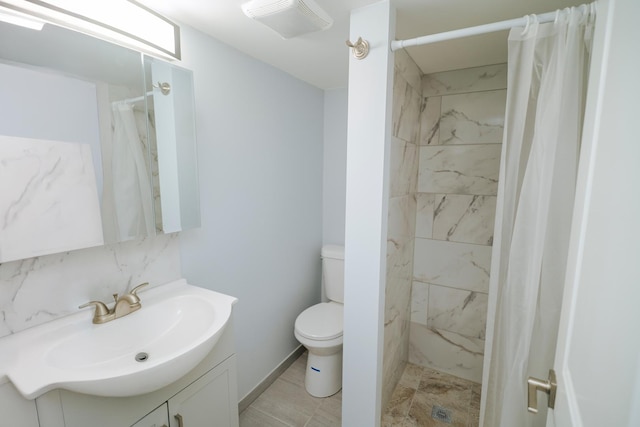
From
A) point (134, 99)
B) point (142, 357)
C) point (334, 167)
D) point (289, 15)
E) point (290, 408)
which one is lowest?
point (290, 408)

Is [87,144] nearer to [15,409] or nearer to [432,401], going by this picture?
[15,409]

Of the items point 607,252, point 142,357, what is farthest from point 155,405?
point 607,252

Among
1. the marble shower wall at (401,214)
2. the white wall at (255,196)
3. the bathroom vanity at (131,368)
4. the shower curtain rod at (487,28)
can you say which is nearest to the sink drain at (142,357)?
the bathroom vanity at (131,368)

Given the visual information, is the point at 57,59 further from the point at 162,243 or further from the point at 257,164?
the point at 257,164

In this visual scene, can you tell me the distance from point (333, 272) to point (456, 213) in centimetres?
104

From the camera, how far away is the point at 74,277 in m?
1.11

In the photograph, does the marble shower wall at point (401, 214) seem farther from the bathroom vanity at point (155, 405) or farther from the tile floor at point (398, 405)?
the bathroom vanity at point (155, 405)

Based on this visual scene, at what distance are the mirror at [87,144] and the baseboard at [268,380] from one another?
126 cm

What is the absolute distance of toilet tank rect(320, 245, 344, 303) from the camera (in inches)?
93.0

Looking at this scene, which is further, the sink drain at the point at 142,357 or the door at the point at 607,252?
the sink drain at the point at 142,357

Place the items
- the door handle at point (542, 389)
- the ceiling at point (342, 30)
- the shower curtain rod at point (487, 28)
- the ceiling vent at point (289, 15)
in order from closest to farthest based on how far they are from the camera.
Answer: the door handle at point (542, 389)
the shower curtain rod at point (487, 28)
the ceiling vent at point (289, 15)
the ceiling at point (342, 30)

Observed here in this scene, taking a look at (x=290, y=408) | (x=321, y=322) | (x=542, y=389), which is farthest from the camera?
(x=321, y=322)

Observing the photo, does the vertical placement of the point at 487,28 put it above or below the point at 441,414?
above

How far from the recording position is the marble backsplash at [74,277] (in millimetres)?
973
